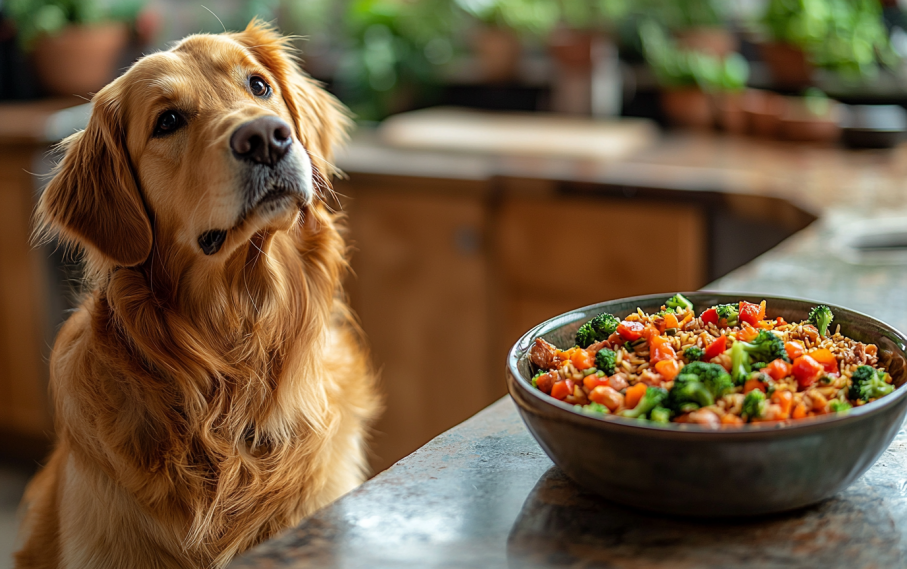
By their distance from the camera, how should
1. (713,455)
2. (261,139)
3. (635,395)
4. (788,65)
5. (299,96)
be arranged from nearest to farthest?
(713,455) → (635,395) → (261,139) → (299,96) → (788,65)

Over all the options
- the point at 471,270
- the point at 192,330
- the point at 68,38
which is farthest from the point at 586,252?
the point at 68,38

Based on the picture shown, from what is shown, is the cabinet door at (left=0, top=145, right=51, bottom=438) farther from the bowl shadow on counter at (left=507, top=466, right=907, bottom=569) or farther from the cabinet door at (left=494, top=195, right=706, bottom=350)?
the bowl shadow on counter at (left=507, top=466, right=907, bottom=569)

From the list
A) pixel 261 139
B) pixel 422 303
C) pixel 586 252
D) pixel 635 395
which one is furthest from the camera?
pixel 422 303

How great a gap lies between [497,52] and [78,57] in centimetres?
176

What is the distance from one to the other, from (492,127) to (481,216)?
2.09 feet

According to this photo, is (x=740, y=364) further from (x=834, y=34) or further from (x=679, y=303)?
(x=834, y=34)

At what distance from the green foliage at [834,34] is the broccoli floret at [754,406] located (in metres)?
2.68

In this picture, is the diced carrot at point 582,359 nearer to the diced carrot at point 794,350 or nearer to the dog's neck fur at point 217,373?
the diced carrot at point 794,350

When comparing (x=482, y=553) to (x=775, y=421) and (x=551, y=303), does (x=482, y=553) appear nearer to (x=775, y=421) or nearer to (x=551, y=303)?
(x=775, y=421)

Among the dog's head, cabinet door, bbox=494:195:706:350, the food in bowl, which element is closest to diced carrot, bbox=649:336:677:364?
the food in bowl

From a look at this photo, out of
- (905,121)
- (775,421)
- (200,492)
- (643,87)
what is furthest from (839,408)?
(643,87)

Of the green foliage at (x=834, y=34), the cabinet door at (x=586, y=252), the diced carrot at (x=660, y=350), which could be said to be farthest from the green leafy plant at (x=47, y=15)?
the diced carrot at (x=660, y=350)

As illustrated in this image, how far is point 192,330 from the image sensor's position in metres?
1.36

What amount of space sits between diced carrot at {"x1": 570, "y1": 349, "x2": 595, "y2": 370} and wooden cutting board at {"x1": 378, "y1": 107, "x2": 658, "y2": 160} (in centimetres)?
205
